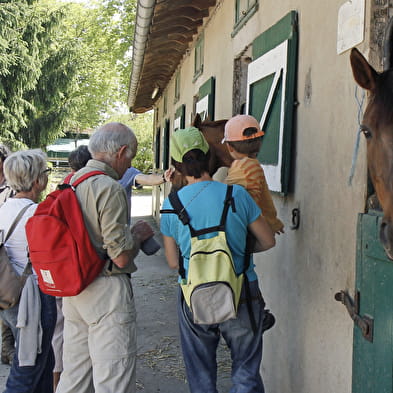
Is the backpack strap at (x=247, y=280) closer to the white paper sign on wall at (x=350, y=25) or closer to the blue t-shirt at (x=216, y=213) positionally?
the blue t-shirt at (x=216, y=213)

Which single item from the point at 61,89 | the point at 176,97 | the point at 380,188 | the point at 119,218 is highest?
the point at 61,89

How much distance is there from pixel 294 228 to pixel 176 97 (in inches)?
308

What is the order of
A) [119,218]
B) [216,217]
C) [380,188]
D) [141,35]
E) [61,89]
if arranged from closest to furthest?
[380,188] < [216,217] < [119,218] < [141,35] < [61,89]

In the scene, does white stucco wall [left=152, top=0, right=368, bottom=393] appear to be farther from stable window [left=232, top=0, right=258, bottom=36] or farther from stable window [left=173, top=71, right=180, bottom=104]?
stable window [left=173, top=71, right=180, bottom=104]

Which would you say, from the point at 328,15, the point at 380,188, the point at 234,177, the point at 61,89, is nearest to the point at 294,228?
the point at 234,177

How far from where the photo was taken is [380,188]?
171 centimetres

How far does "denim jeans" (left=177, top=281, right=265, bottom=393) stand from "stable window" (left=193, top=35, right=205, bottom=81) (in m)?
5.28

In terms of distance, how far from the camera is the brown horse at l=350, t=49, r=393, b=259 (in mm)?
1607

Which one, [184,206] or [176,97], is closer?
[184,206]

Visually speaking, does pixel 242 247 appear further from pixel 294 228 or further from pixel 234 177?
pixel 294 228

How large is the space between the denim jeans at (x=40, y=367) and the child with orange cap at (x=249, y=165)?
1377 mm

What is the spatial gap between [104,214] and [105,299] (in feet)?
1.49

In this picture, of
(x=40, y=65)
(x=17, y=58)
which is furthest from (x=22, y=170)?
→ (x=40, y=65)

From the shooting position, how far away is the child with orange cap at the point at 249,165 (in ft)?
8.84
